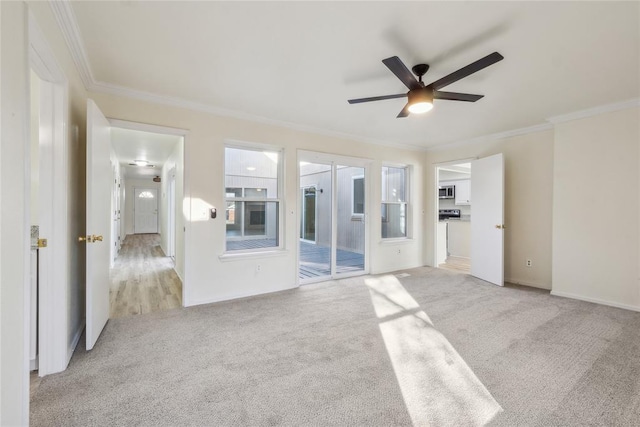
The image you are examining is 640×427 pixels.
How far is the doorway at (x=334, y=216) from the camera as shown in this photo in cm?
480

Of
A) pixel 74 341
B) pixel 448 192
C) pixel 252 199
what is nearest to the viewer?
pixel 74 341

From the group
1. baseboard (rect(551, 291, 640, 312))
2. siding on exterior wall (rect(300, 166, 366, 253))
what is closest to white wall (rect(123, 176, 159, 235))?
siding on exterior wall (rect(300, 166, 366, 253))

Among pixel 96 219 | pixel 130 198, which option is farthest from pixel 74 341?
pixel 130 198

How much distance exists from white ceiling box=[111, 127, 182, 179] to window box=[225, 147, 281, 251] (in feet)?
3.34

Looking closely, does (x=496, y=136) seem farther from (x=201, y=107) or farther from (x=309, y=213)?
(x=201, y=107)

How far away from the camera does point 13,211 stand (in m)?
1.23

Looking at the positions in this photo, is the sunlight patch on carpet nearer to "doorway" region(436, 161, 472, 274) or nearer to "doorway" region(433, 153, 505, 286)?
"doorway" region(433, 153, 505, 286)

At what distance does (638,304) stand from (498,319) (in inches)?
70.9

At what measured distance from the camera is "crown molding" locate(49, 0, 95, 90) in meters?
1.79

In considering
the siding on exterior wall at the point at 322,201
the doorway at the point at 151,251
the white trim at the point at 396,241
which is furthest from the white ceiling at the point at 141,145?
the white trim at the point at 396,241

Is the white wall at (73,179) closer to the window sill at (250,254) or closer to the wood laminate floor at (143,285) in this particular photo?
the wood laminate floor at (143,285)

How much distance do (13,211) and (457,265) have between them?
254 inches

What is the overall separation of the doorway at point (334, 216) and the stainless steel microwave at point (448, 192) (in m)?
3.96

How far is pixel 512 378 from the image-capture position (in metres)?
1.99
